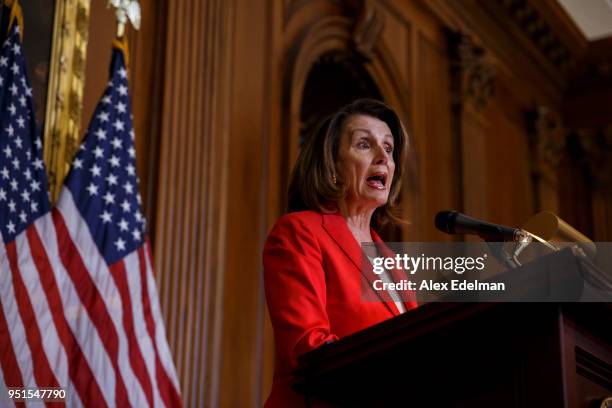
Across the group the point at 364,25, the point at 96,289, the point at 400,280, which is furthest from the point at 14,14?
the point at 364,25

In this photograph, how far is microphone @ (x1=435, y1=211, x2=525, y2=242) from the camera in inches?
89.1

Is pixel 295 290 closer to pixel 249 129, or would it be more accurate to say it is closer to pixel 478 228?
pixel 478 228

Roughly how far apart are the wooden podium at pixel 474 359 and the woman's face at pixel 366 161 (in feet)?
2.61

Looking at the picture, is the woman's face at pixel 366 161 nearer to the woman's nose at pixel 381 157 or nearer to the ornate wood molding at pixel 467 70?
the woman's nose at pixel 381 157

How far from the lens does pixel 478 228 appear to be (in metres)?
A: 2.29

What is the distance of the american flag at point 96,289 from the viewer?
3465mm

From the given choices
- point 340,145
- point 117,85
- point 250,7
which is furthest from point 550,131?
point 340,145

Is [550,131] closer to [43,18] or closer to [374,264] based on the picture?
[43,18]

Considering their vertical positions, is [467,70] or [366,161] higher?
[467,70]

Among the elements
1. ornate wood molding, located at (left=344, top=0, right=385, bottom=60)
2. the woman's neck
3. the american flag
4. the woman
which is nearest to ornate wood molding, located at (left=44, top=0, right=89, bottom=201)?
the american flag

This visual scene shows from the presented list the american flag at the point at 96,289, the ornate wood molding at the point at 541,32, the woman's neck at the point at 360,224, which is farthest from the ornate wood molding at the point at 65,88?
the ornate wood molding at the point at 541,32

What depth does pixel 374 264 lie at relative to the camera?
8.94 feet

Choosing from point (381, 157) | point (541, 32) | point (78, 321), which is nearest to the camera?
point (381, 157)

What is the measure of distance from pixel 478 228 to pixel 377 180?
0.62 m
